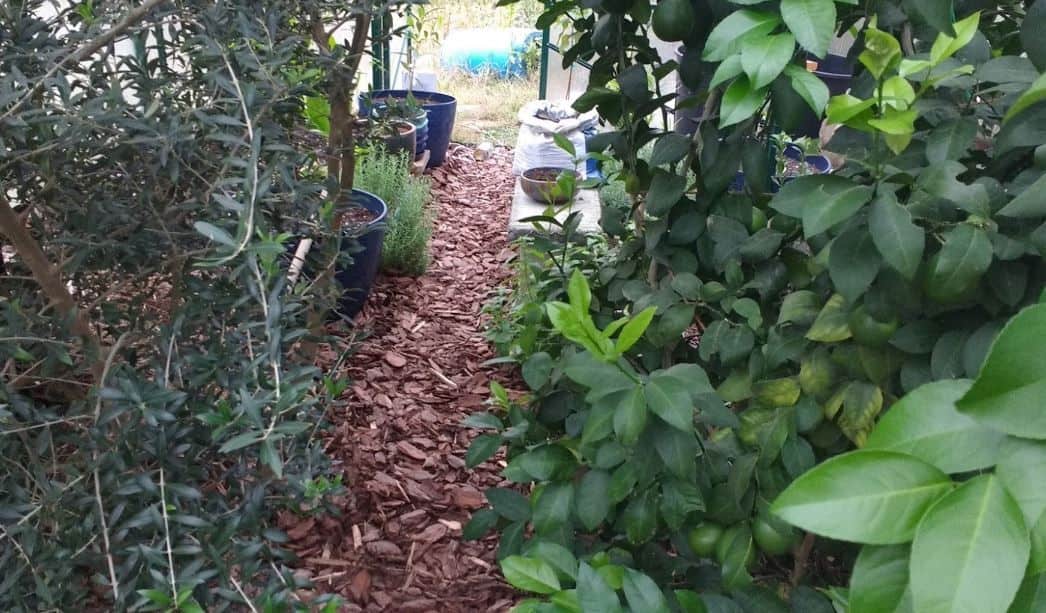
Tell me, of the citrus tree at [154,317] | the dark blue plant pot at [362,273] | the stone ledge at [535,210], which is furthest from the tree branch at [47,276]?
the stone ledge at [535,210]

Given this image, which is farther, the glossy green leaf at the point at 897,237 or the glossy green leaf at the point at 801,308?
the glossy green leaf at the point at 801,308

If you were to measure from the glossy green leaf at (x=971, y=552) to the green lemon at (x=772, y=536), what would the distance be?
687 mm

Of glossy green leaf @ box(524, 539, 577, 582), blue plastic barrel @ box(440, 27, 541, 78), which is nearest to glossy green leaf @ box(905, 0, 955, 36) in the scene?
glossy green leaf @ box(524, 539, 577, 582)

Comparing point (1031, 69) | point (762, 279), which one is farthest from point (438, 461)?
point (1031, 69)

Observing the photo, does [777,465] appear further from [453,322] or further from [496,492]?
[453,322]

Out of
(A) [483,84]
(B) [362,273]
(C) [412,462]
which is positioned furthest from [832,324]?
(A) [483,84]

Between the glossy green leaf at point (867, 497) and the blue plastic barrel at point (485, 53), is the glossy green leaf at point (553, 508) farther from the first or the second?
the blue plastic barrel at point (485, 53)

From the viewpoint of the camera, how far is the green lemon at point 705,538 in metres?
1.20

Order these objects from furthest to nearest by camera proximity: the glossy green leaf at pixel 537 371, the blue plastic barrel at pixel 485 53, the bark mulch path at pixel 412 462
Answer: the blue plastic barrel at pixel 485 53 → the bark mulch path at pixel 412 462 → the glossy green leaf at pixel 537 371

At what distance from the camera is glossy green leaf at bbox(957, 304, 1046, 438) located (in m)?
0.41

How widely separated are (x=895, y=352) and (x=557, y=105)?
5.33 m

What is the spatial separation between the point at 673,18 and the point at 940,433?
0.90 metres

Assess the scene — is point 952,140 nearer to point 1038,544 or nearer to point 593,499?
point 1038,544

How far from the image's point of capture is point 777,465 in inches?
43.3
